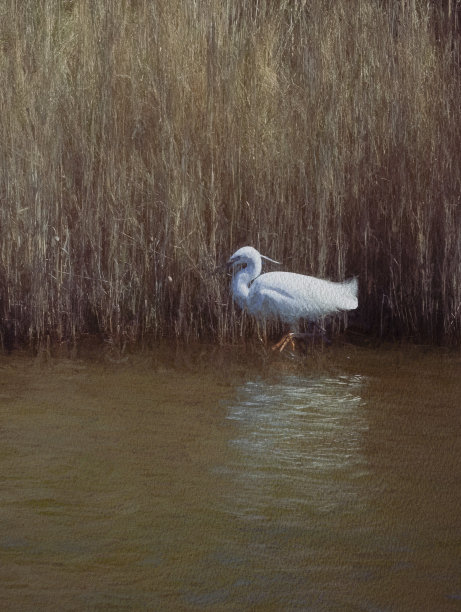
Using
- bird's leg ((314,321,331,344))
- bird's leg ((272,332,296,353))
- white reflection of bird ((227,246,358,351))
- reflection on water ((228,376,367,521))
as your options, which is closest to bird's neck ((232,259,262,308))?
white reflection of bird ((227,246,358,351))

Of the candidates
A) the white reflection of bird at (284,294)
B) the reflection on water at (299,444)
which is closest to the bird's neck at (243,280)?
the white reflection of bird at (284,294)

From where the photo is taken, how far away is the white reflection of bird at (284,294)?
173 inches

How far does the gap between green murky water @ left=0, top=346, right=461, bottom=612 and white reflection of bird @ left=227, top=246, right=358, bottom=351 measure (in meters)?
0.26

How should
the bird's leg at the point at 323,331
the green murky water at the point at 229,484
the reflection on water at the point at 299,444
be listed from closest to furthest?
the green murky water at the point at 229,484 → the reflection on water at the point at 299,444 → the bird's leg at the point at 323,331

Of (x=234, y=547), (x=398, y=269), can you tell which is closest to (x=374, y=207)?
(x=398, y=269)

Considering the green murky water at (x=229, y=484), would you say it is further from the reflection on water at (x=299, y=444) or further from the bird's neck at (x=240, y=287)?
the bird's neck at (x=240, y=287)

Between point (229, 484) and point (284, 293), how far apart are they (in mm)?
1607

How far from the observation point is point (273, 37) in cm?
471

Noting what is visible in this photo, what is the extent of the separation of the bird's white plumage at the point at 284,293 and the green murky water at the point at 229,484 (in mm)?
265

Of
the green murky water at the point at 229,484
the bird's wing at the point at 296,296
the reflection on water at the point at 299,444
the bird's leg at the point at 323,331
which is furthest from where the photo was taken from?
the bird's leg at the point at 323,331

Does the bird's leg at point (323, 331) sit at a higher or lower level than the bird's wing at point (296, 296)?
lower

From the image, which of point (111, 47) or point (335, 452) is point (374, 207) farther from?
point (335, 452)

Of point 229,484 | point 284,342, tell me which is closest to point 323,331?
point 284,342

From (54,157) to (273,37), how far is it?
1.19 metres
